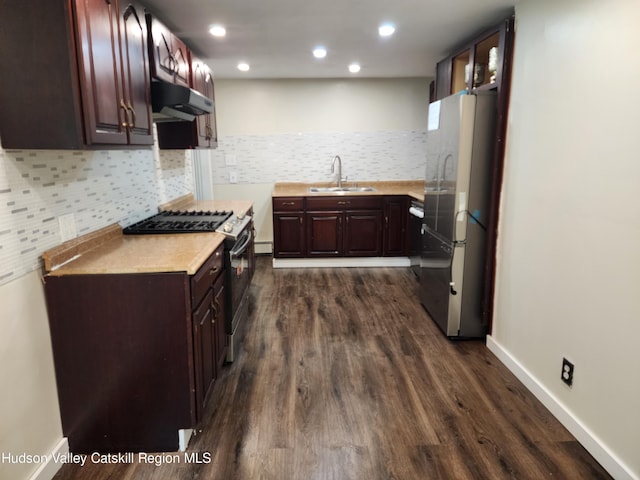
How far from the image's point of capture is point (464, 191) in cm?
279

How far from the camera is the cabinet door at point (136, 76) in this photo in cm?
188

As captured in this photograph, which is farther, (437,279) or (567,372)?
(437,279)

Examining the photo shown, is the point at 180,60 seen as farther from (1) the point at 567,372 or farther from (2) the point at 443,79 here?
(1) the point at 567,372

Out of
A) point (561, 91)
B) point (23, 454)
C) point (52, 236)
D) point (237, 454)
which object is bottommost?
point (237, 454)

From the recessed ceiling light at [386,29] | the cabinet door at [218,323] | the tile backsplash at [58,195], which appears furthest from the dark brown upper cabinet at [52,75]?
the recessed ceiling light at [386,29]

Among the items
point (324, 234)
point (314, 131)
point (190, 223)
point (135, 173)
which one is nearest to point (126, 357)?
point (190, 223)

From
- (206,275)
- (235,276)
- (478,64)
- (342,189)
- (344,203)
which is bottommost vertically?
(235,276)

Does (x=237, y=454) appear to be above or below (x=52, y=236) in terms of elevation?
below

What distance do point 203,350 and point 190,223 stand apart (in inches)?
39.2

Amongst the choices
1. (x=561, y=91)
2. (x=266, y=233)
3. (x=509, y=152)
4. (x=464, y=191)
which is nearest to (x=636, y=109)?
(x=561, y=91)

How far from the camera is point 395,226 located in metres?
4.79

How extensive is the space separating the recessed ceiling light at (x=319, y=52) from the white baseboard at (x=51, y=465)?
3.21 metres

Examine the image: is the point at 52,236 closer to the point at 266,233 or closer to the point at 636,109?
the point at 636,109

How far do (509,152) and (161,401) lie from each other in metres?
2.41
